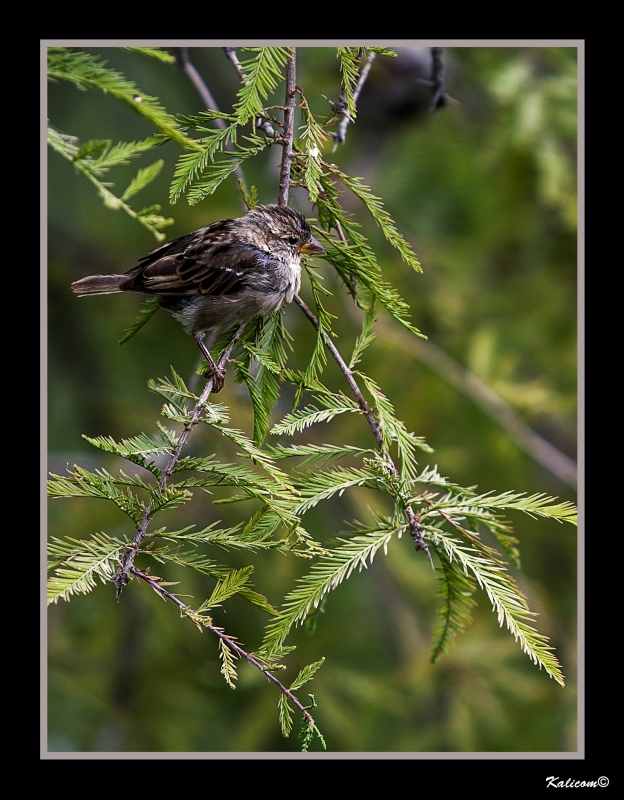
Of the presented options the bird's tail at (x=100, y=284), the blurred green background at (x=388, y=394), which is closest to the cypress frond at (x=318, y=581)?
the bird's tail at (x=100, y=284)

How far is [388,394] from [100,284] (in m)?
2.76

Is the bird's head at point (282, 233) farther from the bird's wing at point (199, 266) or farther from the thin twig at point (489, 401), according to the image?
the thin twig at point (489, 401)

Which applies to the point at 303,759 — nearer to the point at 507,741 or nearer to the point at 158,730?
the point at 158,730

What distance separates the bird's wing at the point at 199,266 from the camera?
3.34 metres

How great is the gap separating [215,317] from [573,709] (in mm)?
4308

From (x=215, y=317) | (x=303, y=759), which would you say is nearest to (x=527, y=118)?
(x=215, y=317)

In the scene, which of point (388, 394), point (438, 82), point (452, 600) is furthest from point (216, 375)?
point (388, 394)

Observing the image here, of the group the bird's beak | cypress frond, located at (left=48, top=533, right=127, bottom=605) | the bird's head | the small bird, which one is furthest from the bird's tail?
cypress frond, located at (left=48, top=533, right=127, bottom=605)

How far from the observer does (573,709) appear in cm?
575

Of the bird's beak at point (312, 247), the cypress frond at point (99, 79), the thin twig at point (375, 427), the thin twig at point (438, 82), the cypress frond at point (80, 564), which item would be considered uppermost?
the thin twig at point (438, 82)

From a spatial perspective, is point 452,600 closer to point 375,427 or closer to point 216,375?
point 375,427

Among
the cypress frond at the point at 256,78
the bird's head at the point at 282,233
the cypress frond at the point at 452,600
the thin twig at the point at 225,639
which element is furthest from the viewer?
the bird's head at the point at 282,233

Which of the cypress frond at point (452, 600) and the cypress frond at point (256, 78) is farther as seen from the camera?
the cypress frond at point (452, 600)

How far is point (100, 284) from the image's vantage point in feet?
11.4
